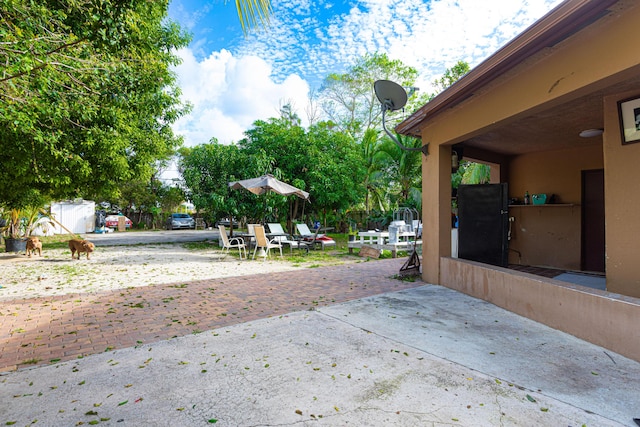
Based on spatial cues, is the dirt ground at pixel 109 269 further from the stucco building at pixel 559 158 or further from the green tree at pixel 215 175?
the stucco building at pixel 559 158

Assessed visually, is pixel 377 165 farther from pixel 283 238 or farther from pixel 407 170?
pixel 283 238

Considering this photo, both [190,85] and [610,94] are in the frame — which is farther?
[190,85]

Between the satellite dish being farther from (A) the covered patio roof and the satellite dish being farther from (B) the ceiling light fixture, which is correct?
(B) the ceiling light fixture

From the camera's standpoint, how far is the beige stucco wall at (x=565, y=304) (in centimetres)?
304

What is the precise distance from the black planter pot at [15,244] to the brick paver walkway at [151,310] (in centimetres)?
782

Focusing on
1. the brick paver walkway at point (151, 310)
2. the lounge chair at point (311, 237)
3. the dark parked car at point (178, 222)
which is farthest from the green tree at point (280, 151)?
the dark parked car at point (178, 222)

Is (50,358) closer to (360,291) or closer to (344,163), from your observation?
(360,291)

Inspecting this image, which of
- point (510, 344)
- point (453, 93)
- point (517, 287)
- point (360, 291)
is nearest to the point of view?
point (510, 344)

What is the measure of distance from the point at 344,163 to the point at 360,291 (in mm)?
9266

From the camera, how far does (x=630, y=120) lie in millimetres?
3736

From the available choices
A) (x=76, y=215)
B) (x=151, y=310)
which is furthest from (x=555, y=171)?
(x=76, y=215)

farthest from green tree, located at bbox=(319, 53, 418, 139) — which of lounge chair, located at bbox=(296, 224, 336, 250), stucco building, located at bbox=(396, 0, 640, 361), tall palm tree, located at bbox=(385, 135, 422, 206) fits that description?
stucco building, located at bbox=(396, 0, 640, 361)

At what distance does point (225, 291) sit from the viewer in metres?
5.80

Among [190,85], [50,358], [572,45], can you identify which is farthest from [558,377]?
[190,85]
